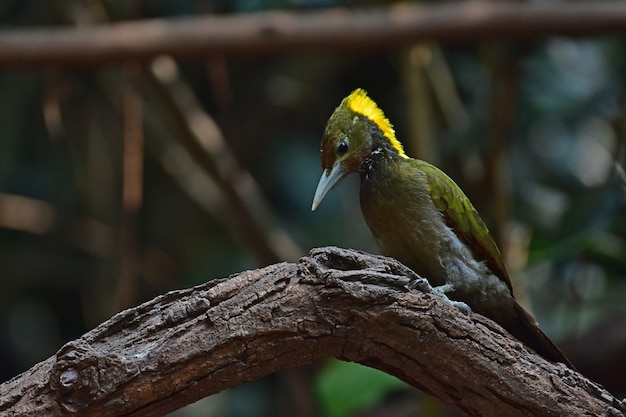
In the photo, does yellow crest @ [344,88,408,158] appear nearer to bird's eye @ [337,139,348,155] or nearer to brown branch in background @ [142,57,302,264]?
bird's eye @ [337,139,348,155]

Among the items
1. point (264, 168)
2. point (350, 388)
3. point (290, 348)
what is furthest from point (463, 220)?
point (264, 168)

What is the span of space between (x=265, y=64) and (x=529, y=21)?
251 cm

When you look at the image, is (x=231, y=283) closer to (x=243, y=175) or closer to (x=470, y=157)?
(x=243, y=175)

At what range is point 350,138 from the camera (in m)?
3.00

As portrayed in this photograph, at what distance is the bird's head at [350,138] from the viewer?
297cm

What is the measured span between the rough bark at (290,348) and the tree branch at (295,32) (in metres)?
2.36

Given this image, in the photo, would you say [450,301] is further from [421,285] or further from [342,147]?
[342,147]

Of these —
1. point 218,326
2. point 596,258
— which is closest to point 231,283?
point 218,326

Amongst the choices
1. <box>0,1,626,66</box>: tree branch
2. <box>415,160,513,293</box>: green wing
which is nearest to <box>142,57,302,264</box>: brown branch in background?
<box>0,1,626,66</box>: tree branch

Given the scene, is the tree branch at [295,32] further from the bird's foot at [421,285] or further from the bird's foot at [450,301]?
the bird's foot at [421,285]

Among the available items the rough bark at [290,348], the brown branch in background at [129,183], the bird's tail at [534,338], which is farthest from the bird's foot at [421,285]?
the brown branch in background at [129,183]

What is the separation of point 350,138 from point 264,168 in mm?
3498

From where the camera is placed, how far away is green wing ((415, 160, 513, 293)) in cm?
296

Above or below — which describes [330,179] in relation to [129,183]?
below
